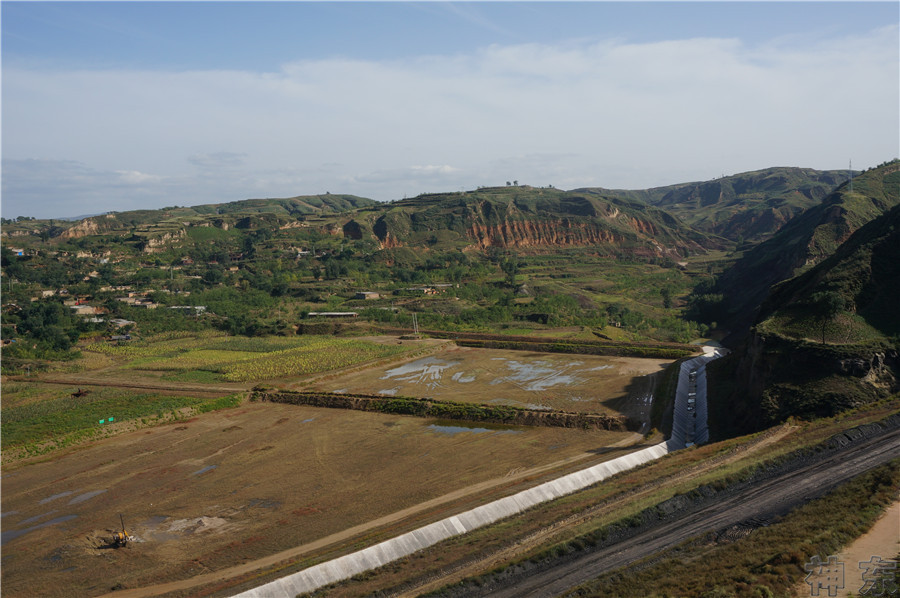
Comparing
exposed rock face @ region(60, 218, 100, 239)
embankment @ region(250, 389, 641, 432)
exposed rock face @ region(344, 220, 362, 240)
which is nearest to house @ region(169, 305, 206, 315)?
embankment @ region(250, 389, 641, 432)

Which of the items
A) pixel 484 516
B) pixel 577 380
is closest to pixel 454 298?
pixel 577 380

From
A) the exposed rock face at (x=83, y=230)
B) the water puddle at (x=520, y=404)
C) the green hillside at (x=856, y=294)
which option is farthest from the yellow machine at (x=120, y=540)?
the exposed rock face at (x=83, y=230)

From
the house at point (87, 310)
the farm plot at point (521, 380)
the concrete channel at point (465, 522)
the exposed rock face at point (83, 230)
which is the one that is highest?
the exposed rock face at point (83, 230)

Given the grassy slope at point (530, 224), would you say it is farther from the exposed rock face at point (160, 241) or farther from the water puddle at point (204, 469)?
the water puddle at point (204, 469)

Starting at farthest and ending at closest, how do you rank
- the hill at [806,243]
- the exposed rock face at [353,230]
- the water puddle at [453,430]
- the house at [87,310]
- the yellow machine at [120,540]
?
the exposed rock face at [353,230], the house at [87,310], the hill at [806,243], the water puddle at [453,430], the yellow machine at [120,540]

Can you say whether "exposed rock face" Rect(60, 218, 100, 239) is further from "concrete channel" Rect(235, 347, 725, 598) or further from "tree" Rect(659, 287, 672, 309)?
"concrete channel" Rect(235, 347, 725, 598)

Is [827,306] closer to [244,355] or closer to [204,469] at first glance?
[204,469]
